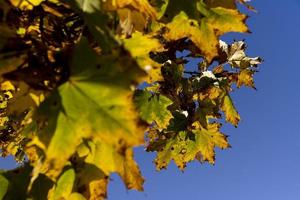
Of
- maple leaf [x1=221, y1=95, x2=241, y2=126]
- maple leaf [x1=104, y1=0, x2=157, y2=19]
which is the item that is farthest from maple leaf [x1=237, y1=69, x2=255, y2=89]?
maple leaf [x1=104, y1=0, x2=157, y2=19]

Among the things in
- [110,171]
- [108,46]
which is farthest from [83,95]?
[110,171]

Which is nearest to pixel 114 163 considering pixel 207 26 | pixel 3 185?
pixel 3 185

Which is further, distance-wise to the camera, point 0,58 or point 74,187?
point 74,187

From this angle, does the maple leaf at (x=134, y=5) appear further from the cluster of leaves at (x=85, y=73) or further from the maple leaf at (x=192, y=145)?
the maple leaf at (x=192, y=145)

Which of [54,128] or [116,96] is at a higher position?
[116,96]

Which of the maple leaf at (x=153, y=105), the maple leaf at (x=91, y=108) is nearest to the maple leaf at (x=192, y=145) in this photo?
the maple leaf at (x=153, y=105)

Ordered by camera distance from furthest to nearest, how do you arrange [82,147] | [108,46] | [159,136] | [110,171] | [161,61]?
[159,136]
[161,61]
[82,147]
[110,171]
[108,46]

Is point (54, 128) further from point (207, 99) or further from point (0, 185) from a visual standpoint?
point (207, 99)
